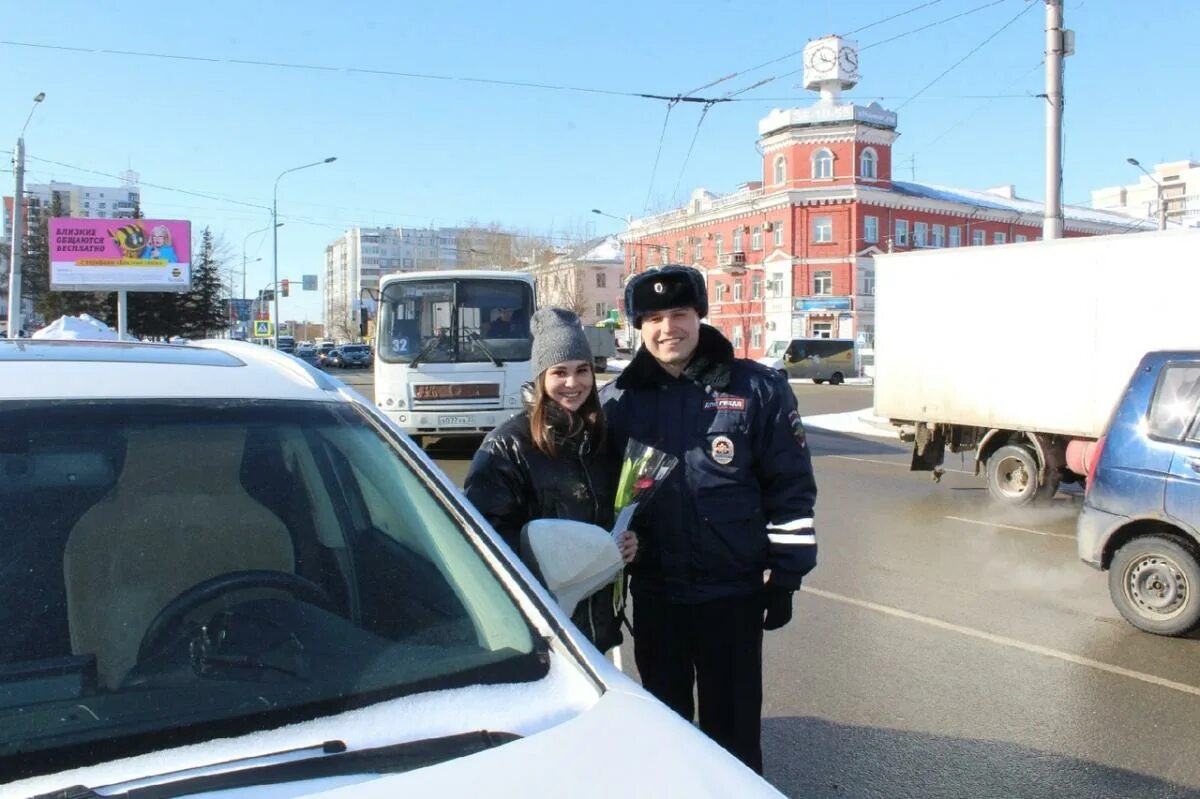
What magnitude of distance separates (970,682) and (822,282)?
57078mm

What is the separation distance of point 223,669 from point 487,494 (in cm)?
118

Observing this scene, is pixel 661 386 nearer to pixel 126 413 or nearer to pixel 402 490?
pixel 402 490

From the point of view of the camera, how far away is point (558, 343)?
295 centimetres

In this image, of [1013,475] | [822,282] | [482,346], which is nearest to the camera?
[1013,475]

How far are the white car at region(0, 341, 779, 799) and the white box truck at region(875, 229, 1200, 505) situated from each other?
8.75 m

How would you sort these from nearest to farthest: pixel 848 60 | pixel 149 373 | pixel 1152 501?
pixel 149 373, pixel 1152 501, pixel 848 60

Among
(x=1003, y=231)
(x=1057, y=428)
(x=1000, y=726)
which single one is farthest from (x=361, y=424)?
(x=1003, y=231)

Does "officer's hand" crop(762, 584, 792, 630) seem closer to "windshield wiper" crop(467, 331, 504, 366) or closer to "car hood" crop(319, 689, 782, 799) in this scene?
"car hood" crop(319, 689, 782, 799)

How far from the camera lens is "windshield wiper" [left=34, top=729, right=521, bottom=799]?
137 centimetres

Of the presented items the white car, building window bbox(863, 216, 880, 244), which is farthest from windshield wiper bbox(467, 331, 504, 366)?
building window bbox(863, 216, 880, 244)

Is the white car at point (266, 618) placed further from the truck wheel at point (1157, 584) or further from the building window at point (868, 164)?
the building window at point (868, 164)

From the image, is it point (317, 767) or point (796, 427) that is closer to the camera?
point (317, 767)

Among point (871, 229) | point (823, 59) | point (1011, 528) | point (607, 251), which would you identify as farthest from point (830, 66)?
point (1011, 528)

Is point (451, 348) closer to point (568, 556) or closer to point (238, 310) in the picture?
point (568, 556)
